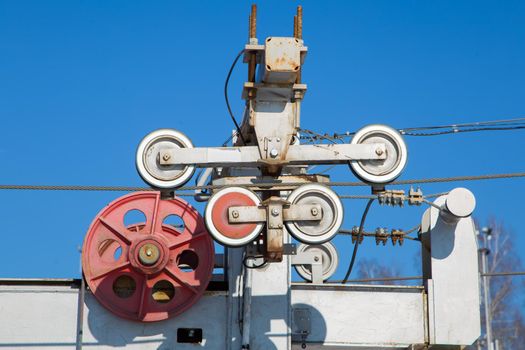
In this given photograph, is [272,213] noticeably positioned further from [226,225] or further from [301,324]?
[301,324]

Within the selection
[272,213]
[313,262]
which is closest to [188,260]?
[313,262]

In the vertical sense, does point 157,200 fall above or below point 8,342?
above

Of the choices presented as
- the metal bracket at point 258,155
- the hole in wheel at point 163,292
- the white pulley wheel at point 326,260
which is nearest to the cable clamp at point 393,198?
the metal bracket at point 258,155

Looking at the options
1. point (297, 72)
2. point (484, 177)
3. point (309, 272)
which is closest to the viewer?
point (297, 72)

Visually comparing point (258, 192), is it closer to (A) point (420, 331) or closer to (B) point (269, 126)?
(B) point (269, 126)

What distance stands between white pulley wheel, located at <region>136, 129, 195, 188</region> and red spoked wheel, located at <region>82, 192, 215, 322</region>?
1877 mm

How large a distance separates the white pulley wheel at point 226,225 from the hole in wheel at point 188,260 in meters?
2.68

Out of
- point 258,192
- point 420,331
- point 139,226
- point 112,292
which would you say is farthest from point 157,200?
point 420,331

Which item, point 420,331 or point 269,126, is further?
point 420,331

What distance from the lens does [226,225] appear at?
41.7ft

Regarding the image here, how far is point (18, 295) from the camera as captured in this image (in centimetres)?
1497

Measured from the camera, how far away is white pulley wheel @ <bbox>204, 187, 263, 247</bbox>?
12.7 m

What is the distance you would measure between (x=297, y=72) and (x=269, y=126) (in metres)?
0.77

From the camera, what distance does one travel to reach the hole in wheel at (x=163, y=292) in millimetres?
15055
